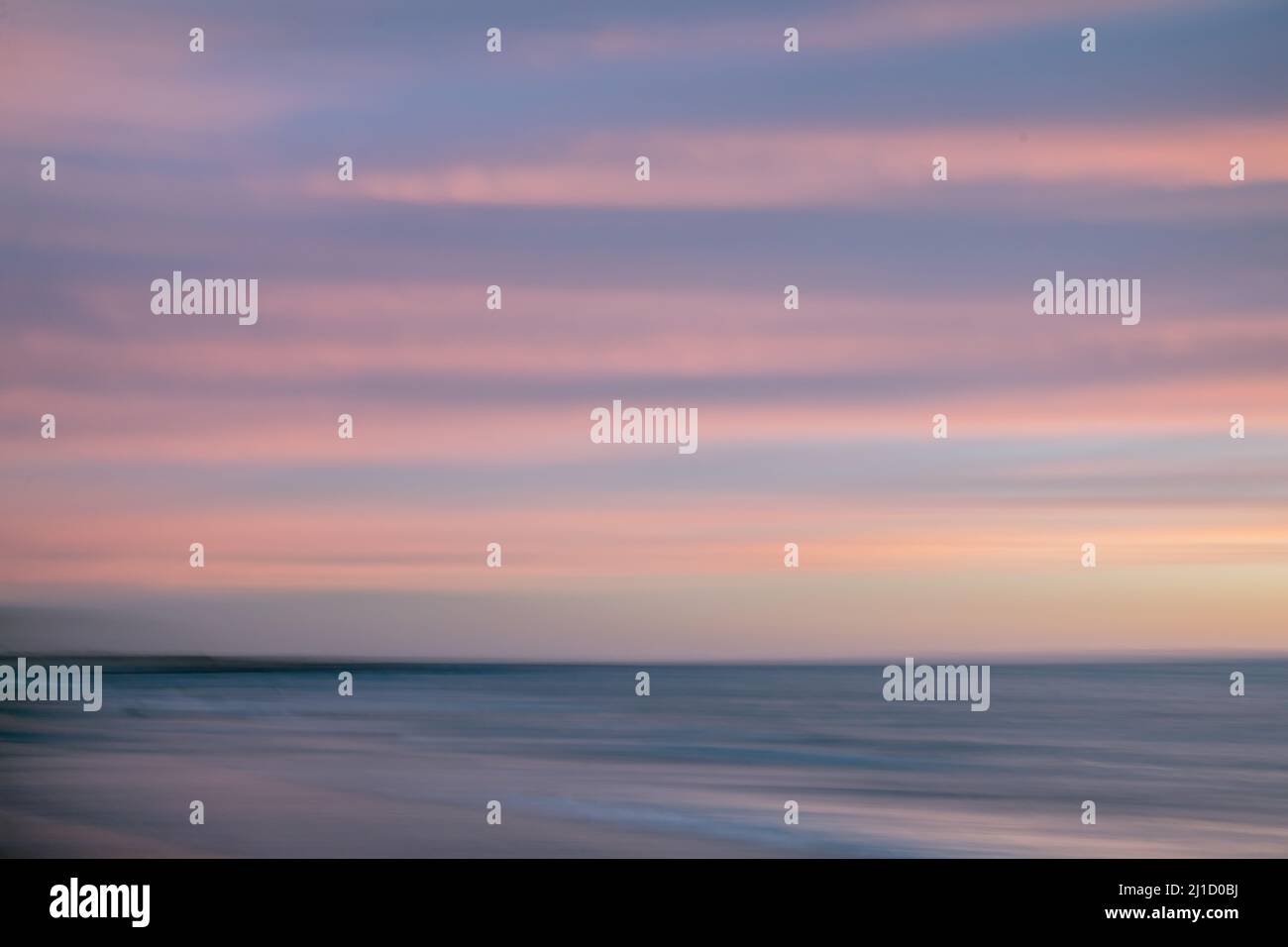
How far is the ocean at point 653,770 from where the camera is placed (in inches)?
286

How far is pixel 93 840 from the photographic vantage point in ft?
22.7

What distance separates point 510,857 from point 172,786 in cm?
356

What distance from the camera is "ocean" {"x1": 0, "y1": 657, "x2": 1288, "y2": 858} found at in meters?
7.26

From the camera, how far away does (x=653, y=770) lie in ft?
31.4

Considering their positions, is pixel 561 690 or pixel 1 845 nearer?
pixel 1 845

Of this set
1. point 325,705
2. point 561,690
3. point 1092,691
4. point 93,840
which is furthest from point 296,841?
point 1092,691
